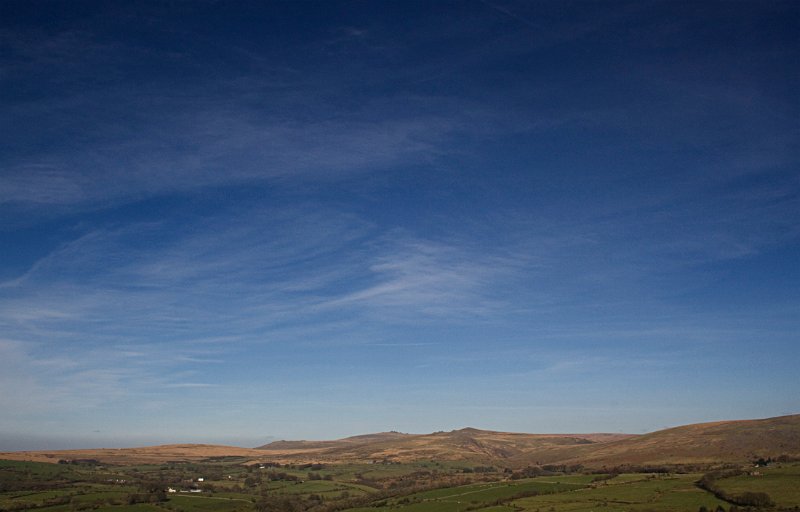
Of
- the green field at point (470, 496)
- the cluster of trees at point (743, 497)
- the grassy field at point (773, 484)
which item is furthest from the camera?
the green field at point (470, 496)

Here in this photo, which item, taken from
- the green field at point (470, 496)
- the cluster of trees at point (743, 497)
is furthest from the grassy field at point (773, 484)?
the cluster of trees at point (743, 497)

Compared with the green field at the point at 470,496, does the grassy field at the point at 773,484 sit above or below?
above

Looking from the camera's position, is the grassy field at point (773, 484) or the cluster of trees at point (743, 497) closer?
the cluster of trees at point (743, 497)

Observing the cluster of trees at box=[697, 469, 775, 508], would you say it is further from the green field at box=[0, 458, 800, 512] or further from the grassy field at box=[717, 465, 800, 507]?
the green field at box=[0, 458, 800, 512]

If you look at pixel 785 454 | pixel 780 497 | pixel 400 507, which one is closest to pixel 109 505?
pixel 400 507

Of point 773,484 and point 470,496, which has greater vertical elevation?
point 773,484

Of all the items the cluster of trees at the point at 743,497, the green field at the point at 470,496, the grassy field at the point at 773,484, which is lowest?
the green field at the point at 470,496

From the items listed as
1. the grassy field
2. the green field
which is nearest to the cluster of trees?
the grassy field

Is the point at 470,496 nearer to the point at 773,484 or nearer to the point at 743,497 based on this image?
the point at 743,497

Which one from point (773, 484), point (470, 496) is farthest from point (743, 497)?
point (470, 496)

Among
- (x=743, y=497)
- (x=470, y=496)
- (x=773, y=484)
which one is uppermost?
(x=773, y=484)

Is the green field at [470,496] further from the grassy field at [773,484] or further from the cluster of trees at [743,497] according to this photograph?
the cluster of trees at [743,497]

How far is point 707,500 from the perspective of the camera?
10912cm

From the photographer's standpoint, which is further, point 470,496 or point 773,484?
point 470,496
